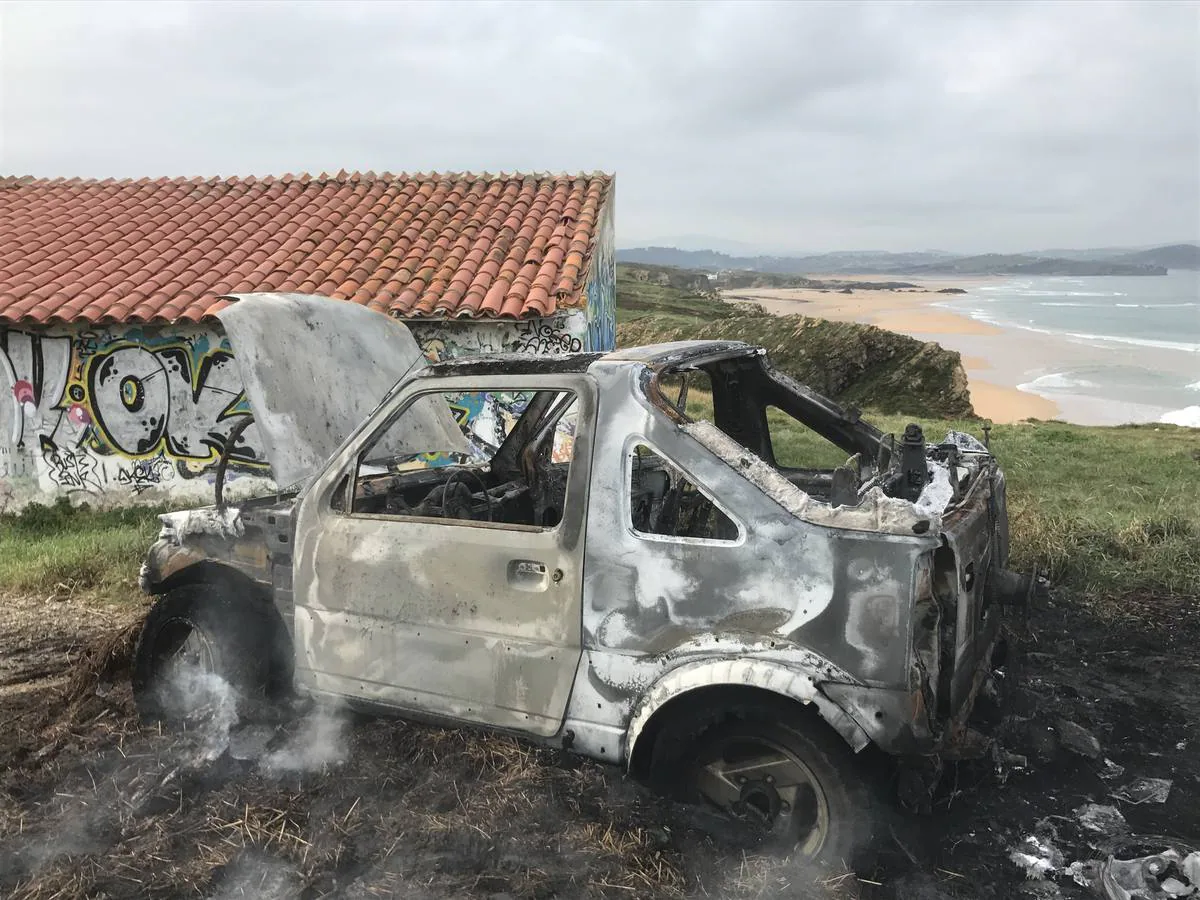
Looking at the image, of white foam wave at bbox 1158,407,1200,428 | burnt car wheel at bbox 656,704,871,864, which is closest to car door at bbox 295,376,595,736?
burnt car wheel at bbox 656,704,871,864

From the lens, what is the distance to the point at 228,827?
3.40 m

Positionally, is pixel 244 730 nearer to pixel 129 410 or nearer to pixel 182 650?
pixel 182 650

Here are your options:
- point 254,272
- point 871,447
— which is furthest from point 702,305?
point 871,447

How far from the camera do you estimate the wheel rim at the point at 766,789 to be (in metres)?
2.93

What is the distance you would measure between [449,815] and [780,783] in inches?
53.6

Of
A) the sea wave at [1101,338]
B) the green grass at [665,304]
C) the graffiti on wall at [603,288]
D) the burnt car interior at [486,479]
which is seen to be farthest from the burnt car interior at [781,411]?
the sea wave at [1101,338]

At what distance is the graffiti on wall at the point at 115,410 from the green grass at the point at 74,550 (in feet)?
1.25

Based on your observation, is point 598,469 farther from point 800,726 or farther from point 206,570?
point 206,570

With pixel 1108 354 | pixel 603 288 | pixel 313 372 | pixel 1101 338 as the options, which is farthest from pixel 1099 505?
pixel 1101 338

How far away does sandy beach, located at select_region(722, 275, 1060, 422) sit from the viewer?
92.2 ft

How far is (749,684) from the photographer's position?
9.33 ft

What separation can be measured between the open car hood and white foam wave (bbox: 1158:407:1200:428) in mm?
26876

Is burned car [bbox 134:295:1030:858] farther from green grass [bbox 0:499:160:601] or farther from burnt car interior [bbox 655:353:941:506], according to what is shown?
green grass [bbox 0:499:160:601]

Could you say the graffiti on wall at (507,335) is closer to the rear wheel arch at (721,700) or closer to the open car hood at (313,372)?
the open car hood at (313,372)
